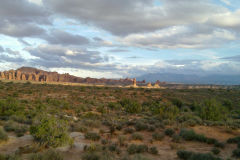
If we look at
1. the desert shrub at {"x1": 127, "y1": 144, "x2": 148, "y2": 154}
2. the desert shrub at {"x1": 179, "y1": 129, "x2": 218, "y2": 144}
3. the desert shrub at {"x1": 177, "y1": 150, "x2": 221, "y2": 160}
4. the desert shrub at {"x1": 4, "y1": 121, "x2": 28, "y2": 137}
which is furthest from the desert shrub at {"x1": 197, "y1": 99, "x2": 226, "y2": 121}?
the desert shrub at {"x1": 4, "y1": 121, "x2": 28, "y2": 137}

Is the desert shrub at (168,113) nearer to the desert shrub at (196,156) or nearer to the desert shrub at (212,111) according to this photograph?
the desert shrub at (212,111)

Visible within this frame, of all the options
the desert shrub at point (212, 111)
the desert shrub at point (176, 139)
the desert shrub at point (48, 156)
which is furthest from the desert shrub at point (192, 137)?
the desert shrub at point (212, 111)

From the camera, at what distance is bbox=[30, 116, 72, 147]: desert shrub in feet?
26.9

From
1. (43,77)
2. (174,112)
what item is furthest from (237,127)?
(43,77)

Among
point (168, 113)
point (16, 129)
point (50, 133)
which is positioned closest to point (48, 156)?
point (50, 133)

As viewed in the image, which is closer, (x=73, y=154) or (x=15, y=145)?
(x=73, y=154)

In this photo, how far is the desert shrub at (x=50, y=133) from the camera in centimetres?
821

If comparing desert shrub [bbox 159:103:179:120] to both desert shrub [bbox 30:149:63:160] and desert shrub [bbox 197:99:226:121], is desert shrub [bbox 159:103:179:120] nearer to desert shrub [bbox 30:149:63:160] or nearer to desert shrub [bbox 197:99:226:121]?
desert shrub [bbox 197:99:226:121]

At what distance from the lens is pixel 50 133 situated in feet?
27.4

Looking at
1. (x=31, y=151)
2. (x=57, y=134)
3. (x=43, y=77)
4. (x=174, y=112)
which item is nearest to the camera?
(x=31, y=151)

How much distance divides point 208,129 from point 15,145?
40.9 ft

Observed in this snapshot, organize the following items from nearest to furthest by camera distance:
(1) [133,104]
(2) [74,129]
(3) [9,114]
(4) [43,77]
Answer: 1. (2) [74,129]
2. (3) [9,114]
3. (1) [133,104]
4. (4) [43,77]

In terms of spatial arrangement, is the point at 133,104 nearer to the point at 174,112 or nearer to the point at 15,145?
the point at 174,112

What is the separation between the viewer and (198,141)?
34.0 feet
